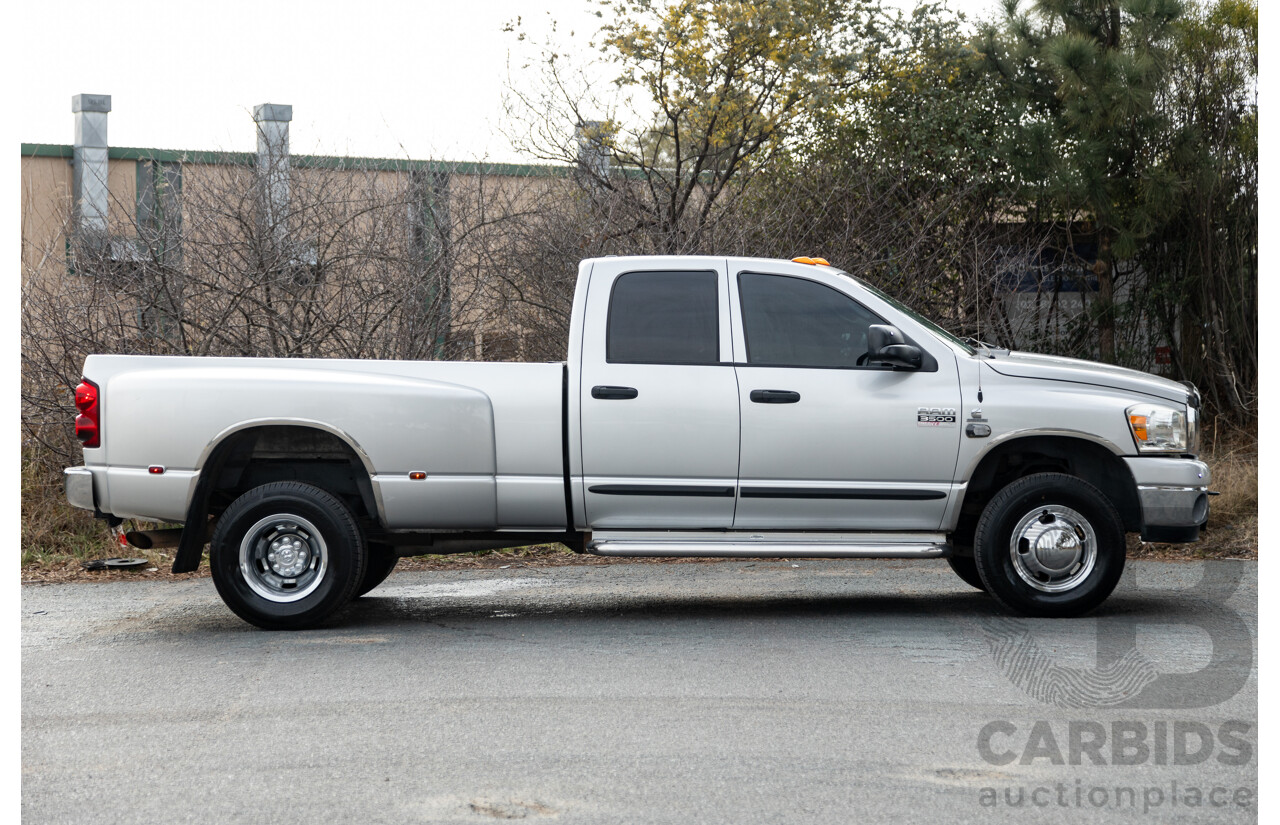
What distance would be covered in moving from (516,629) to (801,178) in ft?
27.0

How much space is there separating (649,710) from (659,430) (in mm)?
2168

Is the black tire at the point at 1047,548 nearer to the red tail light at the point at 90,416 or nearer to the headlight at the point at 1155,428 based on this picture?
the headlight at the point at 1155,428

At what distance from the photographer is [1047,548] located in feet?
23.9

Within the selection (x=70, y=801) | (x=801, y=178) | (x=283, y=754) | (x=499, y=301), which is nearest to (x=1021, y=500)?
(x=283, y=754)

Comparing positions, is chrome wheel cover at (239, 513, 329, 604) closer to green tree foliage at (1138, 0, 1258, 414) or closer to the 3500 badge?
the 3500 badge

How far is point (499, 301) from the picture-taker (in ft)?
40.9

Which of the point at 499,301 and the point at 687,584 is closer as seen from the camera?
the point at 687,584

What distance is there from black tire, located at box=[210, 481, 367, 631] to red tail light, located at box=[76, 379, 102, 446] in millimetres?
878

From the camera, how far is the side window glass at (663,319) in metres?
7.43

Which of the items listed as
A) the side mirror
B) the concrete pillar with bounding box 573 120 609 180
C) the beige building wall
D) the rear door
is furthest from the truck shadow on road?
the concrete pillar with bounding box 573 120 609 180

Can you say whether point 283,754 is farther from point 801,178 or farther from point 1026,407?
point 801,178

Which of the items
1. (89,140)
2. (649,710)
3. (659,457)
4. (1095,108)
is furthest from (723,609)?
(89,140)

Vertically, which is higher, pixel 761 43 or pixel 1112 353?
pixel 761 43

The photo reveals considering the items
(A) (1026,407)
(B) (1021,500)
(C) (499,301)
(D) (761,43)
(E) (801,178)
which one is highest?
(D) (761,43)
